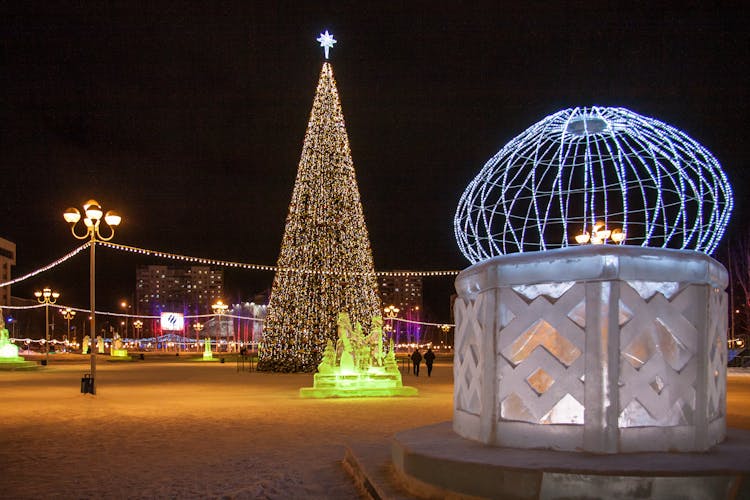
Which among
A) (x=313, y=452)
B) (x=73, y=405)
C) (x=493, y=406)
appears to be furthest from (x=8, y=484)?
(x=73, y=405)

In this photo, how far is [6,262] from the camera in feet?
418

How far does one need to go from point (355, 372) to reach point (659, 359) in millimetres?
15088

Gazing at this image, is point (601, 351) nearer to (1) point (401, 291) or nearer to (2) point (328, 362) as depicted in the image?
(2) point (328, 362)

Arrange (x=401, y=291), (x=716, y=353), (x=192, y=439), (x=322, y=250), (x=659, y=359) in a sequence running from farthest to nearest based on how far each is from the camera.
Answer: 1. (x=401, y=291)
2. (x=322, y=250)
3. (x=192, y=439)
4. (x=716, y=353)
5. (x=659, y=359)

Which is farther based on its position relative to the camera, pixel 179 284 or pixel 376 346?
pixel 179 284

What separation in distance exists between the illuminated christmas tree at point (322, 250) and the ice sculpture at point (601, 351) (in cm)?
2504

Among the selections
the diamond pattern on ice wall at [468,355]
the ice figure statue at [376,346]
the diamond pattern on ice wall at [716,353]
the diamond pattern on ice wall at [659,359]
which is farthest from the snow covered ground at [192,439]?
the diamond pattern on ice wall at [716,353]

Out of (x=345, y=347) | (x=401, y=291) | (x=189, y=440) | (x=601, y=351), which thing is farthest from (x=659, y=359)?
(x=401, y=291)

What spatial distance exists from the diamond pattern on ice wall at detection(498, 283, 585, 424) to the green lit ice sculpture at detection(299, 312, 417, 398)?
13371 millimetres

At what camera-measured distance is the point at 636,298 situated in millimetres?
6691

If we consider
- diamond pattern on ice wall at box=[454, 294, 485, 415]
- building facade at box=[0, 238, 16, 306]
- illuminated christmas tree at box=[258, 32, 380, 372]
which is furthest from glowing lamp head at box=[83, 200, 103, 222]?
building facade at box=[0, 238, 16, 306]

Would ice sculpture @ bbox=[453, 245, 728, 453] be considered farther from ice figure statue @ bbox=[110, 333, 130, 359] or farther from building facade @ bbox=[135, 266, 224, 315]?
building facade @ bbox=[135, 266, 224, 315]

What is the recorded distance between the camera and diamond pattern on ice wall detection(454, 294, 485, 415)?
7.52 metres

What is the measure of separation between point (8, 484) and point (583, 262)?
652 centimetres
